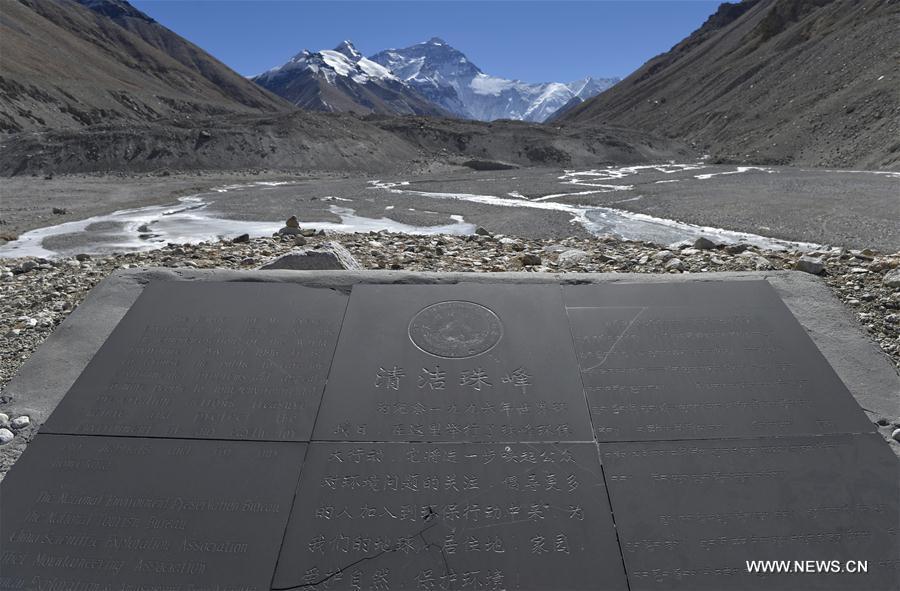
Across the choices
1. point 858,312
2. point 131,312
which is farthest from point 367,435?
point 858,312

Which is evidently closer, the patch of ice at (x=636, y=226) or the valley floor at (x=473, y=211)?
the patch of ice at (x=636, y=226)

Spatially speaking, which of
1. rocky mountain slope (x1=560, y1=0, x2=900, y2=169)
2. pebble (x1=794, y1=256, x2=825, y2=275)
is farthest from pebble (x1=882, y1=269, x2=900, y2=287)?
rocky mountain slope (x1=560, y1=0, x2=900, y2=169)

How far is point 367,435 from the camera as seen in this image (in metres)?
3.12

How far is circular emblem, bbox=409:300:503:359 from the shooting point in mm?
3639

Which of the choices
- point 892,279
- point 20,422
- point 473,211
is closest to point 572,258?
point 892,279

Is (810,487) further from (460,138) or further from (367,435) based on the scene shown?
(460,138)

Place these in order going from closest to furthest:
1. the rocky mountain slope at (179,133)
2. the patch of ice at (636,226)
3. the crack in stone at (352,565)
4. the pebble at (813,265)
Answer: the crack in stone at (352,565), the pebble at (813,265), the patch of ice at (636,226), the rocky mountain slope at (179,133)

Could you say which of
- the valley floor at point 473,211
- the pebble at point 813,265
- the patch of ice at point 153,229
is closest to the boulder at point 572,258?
the pebble at point 813,265

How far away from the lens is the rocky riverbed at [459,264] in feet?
14.8

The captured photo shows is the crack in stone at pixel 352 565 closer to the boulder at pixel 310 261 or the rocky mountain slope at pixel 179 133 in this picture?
the boulder at pixel 310 261

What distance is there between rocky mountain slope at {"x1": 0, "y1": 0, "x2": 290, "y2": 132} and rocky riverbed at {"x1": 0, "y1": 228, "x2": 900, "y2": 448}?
41097 millimetres

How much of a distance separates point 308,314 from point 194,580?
Result: 185cm

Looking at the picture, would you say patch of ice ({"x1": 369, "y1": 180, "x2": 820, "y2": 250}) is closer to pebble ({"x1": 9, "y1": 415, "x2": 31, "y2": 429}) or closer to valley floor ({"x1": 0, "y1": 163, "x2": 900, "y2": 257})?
valley floor ({"x1": 0, "y1": 163, "x2": 900, "y2": 257})

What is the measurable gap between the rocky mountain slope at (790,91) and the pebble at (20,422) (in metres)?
28.4
